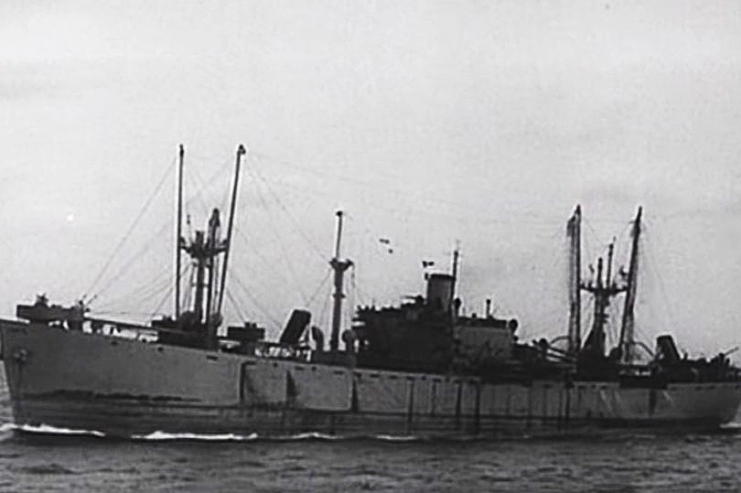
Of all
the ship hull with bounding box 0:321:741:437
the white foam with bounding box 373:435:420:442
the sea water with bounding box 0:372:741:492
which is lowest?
the sea water with bounding box 0:372:741:492

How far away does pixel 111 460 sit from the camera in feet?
168

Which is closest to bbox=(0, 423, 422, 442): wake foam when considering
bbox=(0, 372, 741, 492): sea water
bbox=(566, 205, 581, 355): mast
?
bbox=(0, 372, 741, 492): sea water

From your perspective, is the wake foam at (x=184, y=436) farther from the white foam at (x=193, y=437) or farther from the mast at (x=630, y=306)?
the mast at (x=630, y=306)

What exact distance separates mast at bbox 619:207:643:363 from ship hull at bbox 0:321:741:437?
11860 millimetres

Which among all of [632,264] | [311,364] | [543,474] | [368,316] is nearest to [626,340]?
[632,264]

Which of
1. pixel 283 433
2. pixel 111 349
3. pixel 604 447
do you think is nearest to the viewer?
pixel 111 349

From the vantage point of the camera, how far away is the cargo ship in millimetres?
59531

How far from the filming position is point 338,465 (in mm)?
53812

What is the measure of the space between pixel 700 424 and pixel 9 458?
164 feet

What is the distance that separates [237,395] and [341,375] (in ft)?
20.2

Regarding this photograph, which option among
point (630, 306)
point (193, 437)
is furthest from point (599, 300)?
point (193, 437)

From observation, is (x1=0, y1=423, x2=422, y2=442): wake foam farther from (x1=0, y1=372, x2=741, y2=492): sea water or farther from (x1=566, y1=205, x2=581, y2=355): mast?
(x1=566, y1=205, x2=581, y2=355): mast

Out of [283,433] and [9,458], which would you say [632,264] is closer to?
[283,433]

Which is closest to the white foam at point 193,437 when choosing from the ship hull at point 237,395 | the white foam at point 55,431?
the ship hull at point 237,395
